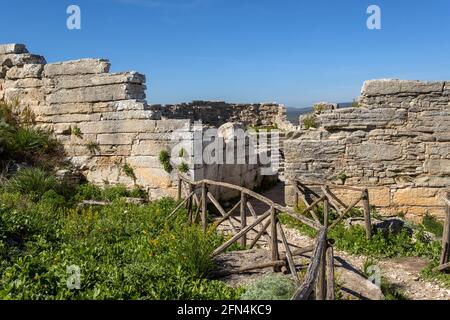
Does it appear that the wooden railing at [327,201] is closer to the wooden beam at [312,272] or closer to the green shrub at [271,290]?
the green shrub at [271,290]

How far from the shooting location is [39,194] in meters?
9.62

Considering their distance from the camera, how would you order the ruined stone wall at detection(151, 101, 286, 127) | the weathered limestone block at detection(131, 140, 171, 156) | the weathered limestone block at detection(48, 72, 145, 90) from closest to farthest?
1. the weathered limestone block at detection(131, 140, 171, 156)
2. the weathered limestone block at detection(48, 72, 145, 90)
3. the ruined stone wall at detection(151, 101, 286, 127)

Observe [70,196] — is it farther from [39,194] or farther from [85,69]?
[85,69]

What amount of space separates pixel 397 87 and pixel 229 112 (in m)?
13.1

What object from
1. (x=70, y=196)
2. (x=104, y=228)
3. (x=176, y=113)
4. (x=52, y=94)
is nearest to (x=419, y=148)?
(x=104, y=228)

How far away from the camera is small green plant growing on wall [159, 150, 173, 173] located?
1042cm

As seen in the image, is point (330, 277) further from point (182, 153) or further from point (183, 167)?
point (182, 153)

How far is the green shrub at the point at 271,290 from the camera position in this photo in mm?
4754

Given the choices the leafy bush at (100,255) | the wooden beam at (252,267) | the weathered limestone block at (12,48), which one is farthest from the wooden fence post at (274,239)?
the weathered limestone block at (12,48)

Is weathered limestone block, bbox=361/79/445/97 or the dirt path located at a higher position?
weathered limestone block, bbox=361/79/445/97

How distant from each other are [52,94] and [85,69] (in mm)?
1282

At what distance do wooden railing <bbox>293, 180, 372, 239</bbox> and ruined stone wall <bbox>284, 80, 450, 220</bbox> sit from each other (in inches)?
11.0

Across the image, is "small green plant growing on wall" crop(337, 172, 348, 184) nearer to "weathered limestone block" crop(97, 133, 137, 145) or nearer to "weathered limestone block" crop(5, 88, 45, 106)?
"weathered limestone block" crop(97, 133, 137, 145)

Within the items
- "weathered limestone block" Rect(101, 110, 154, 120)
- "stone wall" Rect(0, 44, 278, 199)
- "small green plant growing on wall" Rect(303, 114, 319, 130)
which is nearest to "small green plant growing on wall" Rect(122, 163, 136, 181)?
"stone wall" Rect(0, 44, 278, 199)
